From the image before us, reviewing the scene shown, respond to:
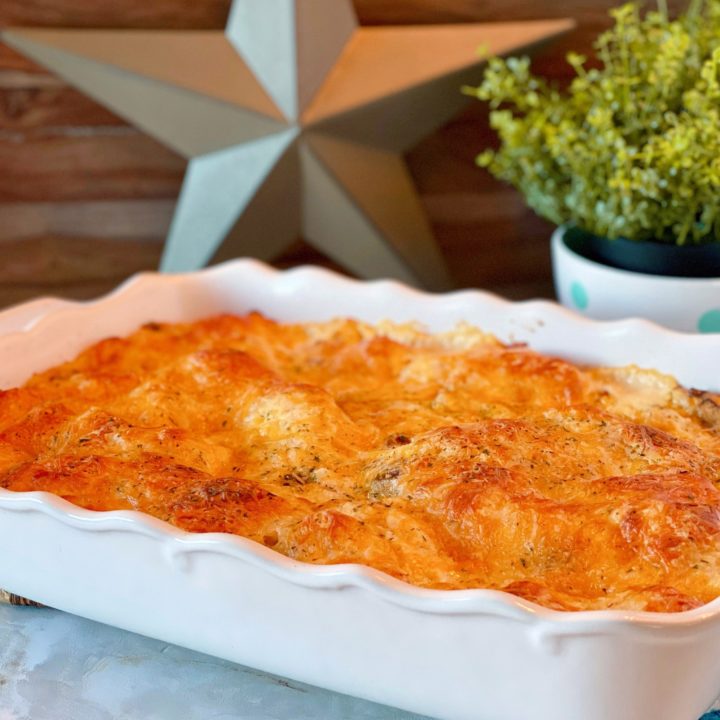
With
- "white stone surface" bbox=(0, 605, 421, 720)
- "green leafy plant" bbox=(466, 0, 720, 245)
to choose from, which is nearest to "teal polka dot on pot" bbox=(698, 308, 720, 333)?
"green leafy plant" bbox=(466, 0, 720, 245)

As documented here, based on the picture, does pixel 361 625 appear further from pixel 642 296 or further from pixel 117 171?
pixel 117 171

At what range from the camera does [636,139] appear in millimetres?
1771

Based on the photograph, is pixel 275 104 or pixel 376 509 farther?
pixel 275 104

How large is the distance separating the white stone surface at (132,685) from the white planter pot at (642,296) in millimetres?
881

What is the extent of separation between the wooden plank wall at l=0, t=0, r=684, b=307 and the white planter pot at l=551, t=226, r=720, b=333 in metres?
0.53

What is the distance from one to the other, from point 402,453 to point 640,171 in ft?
2.20

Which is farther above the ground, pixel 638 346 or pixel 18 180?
pixel 18 180

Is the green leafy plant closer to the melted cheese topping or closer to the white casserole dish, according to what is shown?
the melted cheese topping

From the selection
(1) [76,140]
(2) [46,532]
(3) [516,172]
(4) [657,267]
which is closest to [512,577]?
(2) [46,532]

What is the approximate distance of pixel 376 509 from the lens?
3.96 ft

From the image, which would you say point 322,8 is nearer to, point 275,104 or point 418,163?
point 275,104

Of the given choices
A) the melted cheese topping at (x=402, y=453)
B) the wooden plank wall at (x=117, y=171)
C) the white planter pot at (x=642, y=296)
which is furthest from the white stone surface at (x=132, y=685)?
the wooden plank wall at (x=117, y=171)

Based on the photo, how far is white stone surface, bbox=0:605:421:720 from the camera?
1.12 metres

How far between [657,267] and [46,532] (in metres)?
1.09
